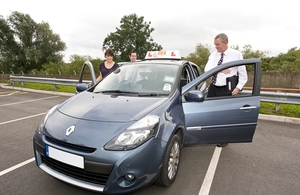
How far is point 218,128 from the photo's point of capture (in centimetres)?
261

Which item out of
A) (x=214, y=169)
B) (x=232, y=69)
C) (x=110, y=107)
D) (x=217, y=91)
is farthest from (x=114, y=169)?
(x=232, y=69)

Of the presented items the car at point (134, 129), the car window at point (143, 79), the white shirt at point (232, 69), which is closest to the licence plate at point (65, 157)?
the car at point (134, 129)

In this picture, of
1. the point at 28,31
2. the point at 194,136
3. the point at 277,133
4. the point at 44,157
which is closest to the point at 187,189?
the point at 194,136

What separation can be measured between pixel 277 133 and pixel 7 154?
17.3 feet

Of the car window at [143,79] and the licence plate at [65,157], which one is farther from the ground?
the car window at [143,79]

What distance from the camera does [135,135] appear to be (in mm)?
1838

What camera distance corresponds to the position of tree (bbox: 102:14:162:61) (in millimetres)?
45062

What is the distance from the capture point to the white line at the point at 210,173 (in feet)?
7.47

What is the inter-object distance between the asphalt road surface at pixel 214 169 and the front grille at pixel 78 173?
0.38 m

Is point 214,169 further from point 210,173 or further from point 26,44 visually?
point 26,44

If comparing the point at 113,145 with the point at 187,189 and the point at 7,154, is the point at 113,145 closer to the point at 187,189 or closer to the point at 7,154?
the point at 187,189

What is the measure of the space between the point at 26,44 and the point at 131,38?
76.7 feet

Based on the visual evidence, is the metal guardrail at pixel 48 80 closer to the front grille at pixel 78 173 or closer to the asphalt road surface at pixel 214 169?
the asphalt road surface at pixel 214 169

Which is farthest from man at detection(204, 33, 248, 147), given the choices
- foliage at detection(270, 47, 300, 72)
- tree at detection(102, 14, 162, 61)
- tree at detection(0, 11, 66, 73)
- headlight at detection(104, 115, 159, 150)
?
tree at detection(102, 14, 162, 61)
